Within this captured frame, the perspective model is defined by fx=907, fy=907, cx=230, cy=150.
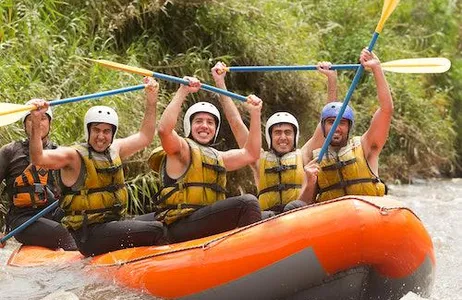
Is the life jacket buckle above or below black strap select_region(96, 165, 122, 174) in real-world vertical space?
below

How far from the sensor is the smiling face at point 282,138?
19.1 ft

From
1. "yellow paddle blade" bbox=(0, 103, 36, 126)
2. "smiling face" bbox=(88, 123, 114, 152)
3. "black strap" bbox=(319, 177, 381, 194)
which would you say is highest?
"yellow paddle blade" bbox=(0, 103, 36, 126)

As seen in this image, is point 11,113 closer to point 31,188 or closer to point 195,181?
point 31,188

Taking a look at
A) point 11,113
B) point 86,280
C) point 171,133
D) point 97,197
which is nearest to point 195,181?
point 171,133

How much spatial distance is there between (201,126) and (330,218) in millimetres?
1183

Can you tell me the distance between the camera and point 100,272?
209 inches

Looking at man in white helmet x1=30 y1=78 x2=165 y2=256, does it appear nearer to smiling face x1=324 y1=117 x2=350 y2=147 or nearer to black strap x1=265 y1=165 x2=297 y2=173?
black strap x1=265 y1=165 x2=297 y2=173

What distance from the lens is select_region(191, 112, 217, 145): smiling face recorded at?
18.1ft

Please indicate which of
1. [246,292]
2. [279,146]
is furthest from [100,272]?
[279,146]

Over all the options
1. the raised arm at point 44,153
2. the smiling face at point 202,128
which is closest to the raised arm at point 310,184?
the smiling face at point 202,128

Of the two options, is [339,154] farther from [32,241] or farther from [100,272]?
[32,241]

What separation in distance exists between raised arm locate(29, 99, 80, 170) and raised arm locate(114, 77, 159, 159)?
361mm

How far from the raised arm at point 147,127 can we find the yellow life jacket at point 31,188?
0.80 m

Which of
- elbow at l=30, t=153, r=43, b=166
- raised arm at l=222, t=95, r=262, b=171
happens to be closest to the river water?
elbow at l=30, t=153, r=43, b=166
